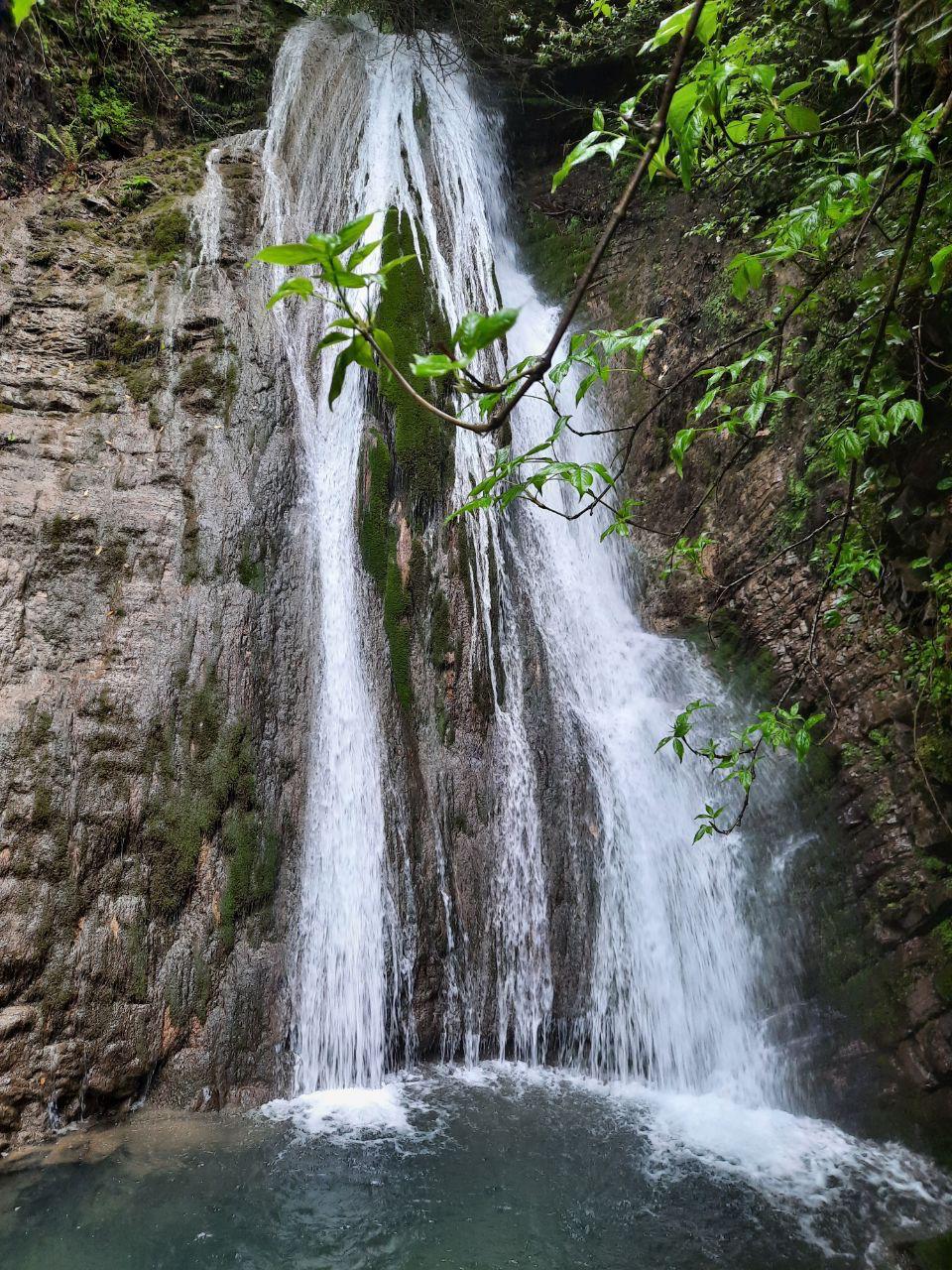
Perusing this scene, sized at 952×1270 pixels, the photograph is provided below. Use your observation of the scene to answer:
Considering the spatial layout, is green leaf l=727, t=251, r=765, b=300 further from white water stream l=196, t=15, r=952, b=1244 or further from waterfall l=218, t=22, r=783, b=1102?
waterfall l=218, t=22, r=783, b=1102

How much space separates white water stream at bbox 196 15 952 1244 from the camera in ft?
14.6

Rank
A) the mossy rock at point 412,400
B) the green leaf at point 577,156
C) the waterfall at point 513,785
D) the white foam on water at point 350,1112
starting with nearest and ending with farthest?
the green leaf at point 577,156 < the white foam on water at point 350,1112 < the waterfall at point 513,785 < the mossy rock at point 412,400

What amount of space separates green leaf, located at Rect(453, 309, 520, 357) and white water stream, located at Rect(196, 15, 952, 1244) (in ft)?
13.4

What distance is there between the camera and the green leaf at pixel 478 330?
96cm

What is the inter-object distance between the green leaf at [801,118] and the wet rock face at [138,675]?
4.38 meters

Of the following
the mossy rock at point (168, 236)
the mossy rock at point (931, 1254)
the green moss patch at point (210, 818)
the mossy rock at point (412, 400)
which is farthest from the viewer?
the mossy rock at point (168, 236)

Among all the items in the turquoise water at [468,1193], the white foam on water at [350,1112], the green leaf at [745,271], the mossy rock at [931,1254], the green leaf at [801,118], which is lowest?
the mossy rock at [931,1254]

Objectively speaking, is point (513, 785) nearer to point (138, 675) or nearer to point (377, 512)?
point (377, 512)

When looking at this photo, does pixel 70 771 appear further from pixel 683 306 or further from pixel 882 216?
pixel 683 306

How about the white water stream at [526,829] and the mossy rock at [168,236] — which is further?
the mossy rock at [168,236]

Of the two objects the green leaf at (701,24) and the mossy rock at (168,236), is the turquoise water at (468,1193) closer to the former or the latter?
the green leaf at (701,24)

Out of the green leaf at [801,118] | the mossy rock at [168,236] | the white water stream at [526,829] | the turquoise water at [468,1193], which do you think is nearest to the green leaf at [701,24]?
the green leaf at [801,118]

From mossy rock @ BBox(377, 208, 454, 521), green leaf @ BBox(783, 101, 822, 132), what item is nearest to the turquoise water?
Answer: green leaf @ BBox(783, 101, 822, 132)

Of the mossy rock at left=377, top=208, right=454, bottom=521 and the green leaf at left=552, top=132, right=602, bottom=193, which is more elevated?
the mossy rock at left=377, top=208, right=454, bottom=521
